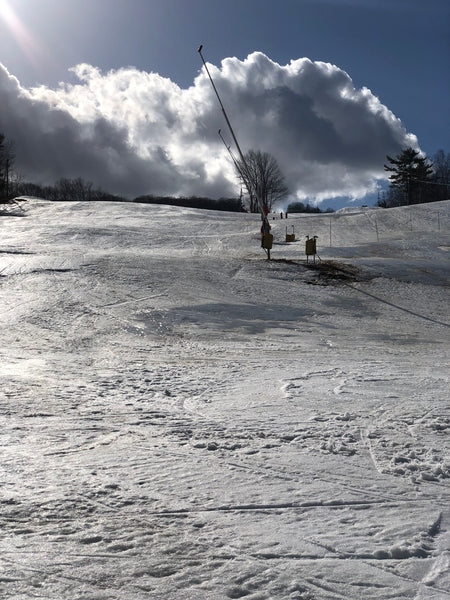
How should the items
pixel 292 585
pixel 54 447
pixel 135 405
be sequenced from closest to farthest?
pixel 292 585, pixel 54 447, pixel 135 405

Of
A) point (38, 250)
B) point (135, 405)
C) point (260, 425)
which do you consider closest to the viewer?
point (260, 425)

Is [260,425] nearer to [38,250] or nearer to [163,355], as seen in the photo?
[163,355]

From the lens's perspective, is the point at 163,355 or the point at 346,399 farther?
the point at 163,355

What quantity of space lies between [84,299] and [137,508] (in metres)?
11.4

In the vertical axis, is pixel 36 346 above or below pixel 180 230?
below

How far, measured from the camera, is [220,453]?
416 centimetres

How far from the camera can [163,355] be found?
9102 millimetres

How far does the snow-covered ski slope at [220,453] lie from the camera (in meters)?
2.62

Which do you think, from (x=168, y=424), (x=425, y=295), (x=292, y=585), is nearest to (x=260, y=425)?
(x=168, y=424)

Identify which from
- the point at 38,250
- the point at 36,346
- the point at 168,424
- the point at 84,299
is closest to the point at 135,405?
the point at 168,424

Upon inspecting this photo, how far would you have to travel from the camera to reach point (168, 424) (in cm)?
495

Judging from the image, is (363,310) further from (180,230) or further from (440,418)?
(180,230)

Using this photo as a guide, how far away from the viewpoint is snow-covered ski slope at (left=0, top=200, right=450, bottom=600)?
2617 mm

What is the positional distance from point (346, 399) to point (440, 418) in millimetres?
1061
